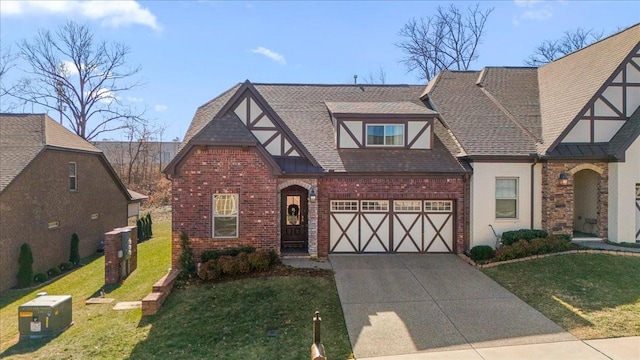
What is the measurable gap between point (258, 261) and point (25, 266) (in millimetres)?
10645

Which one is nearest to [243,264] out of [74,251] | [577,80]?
[74,251]

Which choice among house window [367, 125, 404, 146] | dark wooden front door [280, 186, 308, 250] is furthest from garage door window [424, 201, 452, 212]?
dark wooden front door [280, 186, 308, 250]

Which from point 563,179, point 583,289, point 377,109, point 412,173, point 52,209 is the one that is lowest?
point 583,289

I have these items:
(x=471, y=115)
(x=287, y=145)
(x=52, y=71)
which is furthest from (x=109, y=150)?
(x=471, y=115)

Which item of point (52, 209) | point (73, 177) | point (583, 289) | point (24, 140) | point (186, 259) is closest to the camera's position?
point (583, 289)

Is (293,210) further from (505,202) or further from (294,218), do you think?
(505,202)

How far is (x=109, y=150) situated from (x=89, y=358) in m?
45.4

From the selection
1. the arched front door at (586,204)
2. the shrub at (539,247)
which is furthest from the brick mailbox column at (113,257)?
the arched front door at (586,204)

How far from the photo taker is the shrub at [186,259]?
39.4 feet

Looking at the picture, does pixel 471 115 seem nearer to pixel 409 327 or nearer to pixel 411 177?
pixel 411 177

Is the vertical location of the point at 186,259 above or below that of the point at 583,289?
above

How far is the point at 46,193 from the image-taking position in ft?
55.3

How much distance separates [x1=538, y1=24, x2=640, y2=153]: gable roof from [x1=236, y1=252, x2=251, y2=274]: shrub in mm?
11440

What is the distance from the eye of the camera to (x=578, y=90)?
1539 cm
